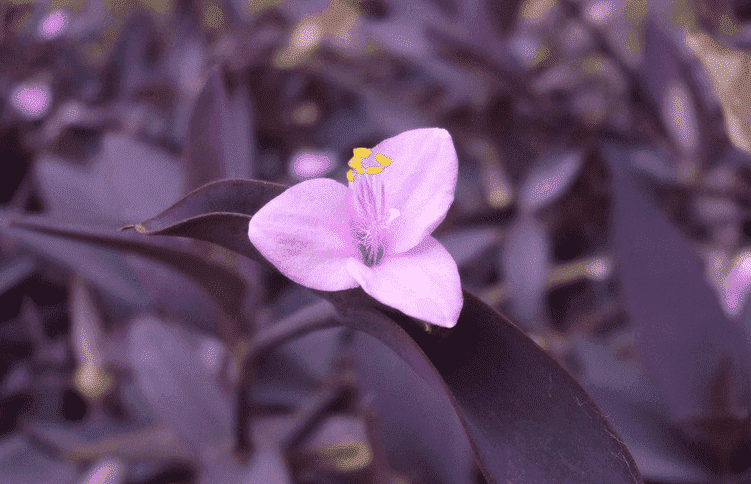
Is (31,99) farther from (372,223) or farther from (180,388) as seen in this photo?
(372,223)

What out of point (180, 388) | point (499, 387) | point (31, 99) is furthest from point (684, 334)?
point (31, 99)

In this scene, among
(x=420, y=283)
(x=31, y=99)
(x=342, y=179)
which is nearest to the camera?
(x=420, y=283)

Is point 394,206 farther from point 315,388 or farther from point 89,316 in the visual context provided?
point 89,316

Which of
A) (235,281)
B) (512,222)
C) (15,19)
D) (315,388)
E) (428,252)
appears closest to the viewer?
(428,252)

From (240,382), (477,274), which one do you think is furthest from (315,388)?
(477,274)

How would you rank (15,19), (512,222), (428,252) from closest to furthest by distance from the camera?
1. (428,252)
2. (512,222)
3. (15,19)

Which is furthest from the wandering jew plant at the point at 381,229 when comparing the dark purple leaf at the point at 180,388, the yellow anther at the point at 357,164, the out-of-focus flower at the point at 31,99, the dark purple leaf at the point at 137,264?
the out-of-focus flower at the point at 31,99

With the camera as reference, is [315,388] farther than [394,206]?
Yes
